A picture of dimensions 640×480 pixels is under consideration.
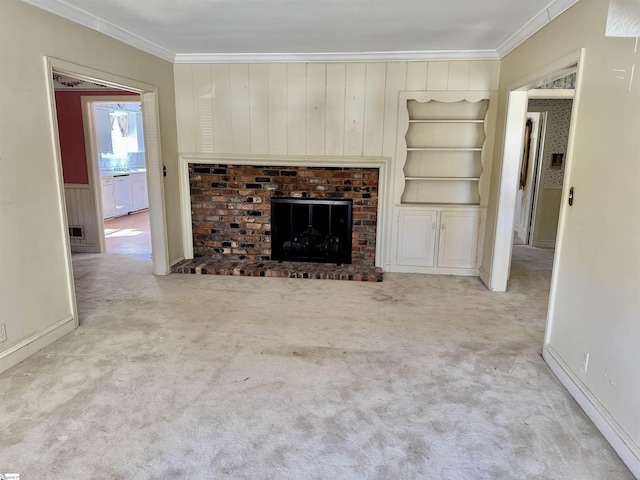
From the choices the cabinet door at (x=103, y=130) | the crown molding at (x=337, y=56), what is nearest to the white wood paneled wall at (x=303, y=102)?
the crown molding at (x=337, y=56)

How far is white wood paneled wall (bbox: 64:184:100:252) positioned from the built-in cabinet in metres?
4.00

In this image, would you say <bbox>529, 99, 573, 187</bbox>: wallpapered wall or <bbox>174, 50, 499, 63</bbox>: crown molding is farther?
<bbox>529, 99, 573, 187</bbox>: wallpapered wall

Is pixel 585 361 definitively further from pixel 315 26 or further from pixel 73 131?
pixel 73 131

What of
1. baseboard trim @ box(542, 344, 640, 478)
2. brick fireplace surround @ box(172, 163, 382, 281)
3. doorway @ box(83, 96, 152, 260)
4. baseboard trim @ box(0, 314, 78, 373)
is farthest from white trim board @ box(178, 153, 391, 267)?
baseboard trim @ box(542, 344, 640, 478)

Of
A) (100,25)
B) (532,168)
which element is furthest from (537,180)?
(100,25)

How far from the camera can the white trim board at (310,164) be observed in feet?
15.1

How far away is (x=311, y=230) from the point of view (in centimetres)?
491

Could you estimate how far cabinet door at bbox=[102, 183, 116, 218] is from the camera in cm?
797

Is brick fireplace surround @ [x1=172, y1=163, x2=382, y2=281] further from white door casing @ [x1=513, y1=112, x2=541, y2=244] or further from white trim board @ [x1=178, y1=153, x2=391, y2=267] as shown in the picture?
white door casing @ [x1=513, y1=112, x2=541, y2=244]

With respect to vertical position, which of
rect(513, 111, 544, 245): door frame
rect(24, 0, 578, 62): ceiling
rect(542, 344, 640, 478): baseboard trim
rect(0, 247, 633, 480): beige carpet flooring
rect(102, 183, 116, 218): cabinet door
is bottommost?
rect(0, 247, 633, 480): beige carpet flooring

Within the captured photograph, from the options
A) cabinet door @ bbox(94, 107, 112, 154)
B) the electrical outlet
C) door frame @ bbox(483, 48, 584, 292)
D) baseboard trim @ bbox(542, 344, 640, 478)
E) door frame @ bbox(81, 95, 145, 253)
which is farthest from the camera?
cabinet door @ bbox(94, 107, 112, 154)

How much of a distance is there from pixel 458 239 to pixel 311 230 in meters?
1.68

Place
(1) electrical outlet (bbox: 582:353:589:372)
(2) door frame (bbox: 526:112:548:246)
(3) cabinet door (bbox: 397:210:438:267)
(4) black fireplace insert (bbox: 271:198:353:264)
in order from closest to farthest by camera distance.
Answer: (1) electrical outlet (bbox: 582:353:589:372)
(3) cabinet door (bbox: 397:210:438:267)
(4) black fireplace insert (bbox: 271:198:353:264)
(2) door frame (bbox: 526:112:548:246)

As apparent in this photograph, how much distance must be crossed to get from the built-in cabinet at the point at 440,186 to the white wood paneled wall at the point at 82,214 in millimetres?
3995
